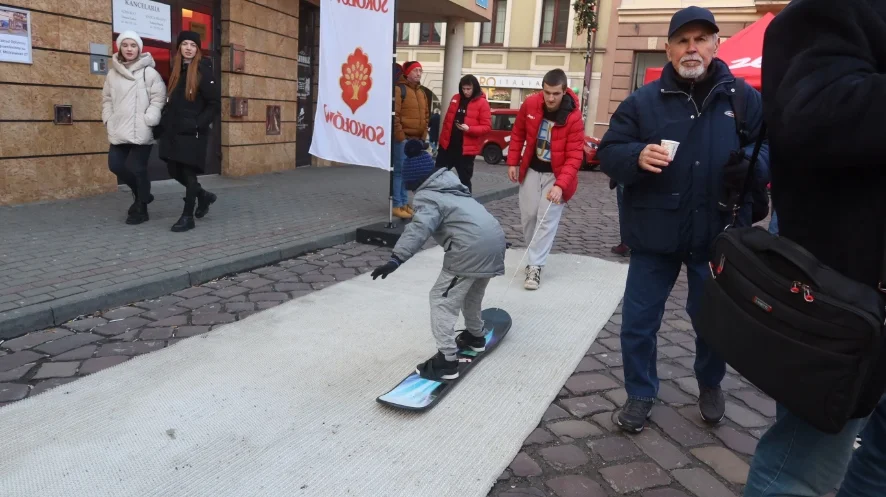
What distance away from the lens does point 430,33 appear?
30.4 m

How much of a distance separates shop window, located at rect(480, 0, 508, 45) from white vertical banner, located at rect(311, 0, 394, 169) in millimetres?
23541

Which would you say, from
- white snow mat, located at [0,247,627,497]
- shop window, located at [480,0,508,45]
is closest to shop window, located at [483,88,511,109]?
shop window, located at [480,0,508,45]

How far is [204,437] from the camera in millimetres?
2902

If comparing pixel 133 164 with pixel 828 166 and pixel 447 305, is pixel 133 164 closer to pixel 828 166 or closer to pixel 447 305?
pixel 447 305

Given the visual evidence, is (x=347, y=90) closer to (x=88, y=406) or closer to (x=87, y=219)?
(x=87, y=219)

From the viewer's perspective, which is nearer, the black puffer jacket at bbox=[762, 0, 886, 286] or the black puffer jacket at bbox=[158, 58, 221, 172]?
the black puffer jacket at bbox=[762, 0, 886, 286]

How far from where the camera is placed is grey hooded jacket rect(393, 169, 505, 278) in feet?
11.1

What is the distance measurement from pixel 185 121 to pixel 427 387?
13.9 ft

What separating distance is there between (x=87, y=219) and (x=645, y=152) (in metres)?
6.02

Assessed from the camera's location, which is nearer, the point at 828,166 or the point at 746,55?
the point at 828,166

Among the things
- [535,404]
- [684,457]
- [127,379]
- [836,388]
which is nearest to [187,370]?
[127,379]

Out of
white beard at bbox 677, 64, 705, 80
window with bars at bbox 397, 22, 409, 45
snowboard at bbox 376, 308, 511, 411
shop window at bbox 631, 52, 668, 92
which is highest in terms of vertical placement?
window with bars at bbox 397, 22, 409, 45

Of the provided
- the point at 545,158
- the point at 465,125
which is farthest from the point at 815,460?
the point at 465,125

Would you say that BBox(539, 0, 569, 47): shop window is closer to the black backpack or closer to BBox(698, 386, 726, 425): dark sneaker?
BBox(698, 386, 726, 425): dark sneaker
